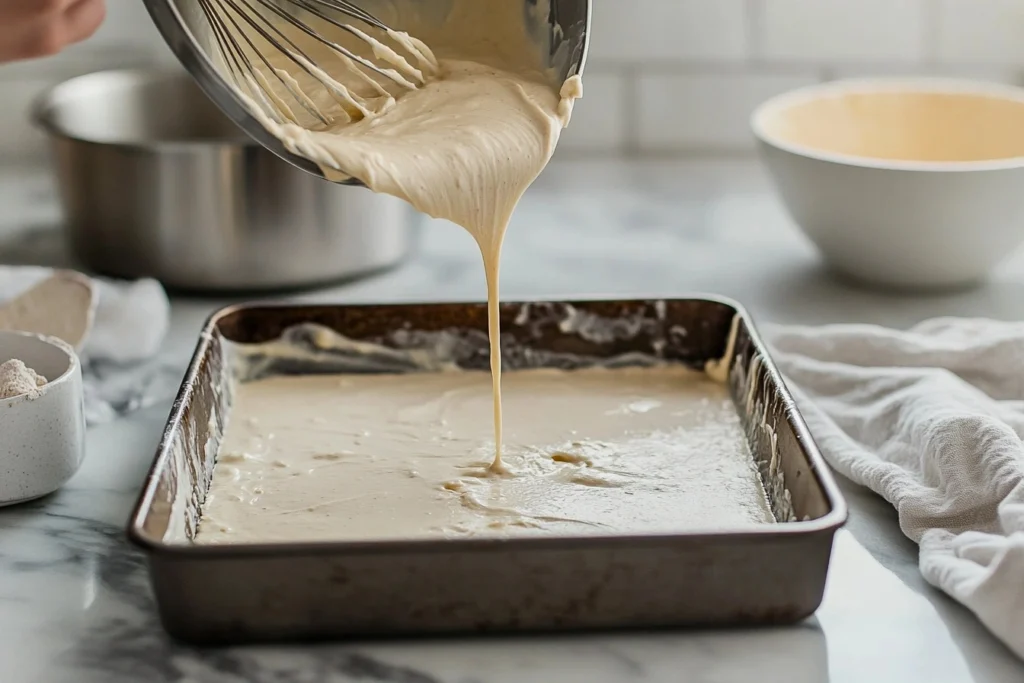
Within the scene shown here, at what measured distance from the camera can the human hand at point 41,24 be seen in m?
1.08

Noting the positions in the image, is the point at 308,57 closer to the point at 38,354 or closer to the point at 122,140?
the point at 38,354

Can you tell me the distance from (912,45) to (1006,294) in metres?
0.57

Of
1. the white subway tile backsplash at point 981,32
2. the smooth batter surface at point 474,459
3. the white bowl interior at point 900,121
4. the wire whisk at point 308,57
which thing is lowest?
the smooth batter surface at point 474,459

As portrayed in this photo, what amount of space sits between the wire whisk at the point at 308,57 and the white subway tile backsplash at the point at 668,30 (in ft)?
2.74

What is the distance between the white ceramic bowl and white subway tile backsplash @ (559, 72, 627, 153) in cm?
37

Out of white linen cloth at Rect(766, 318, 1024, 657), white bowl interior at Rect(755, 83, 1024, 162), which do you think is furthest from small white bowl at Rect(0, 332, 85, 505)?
white bowl interior at Rect(755, 83, 1024, 162)

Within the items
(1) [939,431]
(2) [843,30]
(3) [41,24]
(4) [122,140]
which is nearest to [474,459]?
(1) [939,431]

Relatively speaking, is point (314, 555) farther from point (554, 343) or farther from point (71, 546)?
point (554, 343)

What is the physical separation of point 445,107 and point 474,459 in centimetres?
28

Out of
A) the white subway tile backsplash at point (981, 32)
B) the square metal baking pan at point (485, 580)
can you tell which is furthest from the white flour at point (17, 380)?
the white subway tile backsplash at point (981, 32)

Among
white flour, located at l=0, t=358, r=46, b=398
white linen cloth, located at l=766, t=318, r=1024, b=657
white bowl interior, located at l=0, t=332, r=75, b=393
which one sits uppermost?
white flour, located at l=0, t=358, r=46, b=398

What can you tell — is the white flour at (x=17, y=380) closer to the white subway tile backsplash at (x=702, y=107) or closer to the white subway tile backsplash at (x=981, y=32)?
the white subway tile backsplash at (x=702, y=107)

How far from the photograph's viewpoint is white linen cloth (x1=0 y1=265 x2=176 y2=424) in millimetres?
1141

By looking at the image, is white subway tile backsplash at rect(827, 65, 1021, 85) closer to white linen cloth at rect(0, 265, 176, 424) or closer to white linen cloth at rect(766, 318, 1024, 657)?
white linen cloth at rect(766, 318, 1024, 657)
